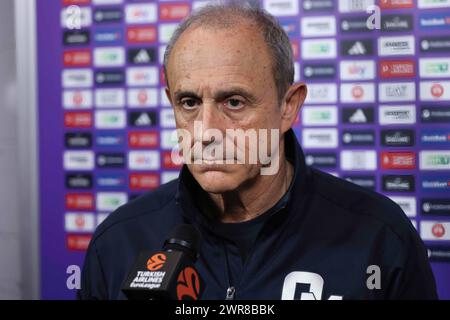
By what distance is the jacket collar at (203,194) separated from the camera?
Result: 1.12 metres

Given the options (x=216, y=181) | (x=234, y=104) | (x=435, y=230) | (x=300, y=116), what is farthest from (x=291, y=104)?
(x=435, y=230)

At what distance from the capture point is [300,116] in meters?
1.60

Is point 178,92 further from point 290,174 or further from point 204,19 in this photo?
point 290,174

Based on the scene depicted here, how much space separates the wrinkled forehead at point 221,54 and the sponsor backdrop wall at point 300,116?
533 mm

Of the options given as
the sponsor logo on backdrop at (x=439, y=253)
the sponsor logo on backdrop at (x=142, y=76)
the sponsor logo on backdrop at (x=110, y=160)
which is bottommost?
the sponsor logo on backdrop at (x=439, y=253)

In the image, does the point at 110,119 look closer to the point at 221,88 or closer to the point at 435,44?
the point at 221,88

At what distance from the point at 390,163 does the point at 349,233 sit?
0.45 meters

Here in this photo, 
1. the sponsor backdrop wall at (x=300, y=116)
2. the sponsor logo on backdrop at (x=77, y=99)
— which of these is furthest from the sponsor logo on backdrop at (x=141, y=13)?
the sponsor logo on backdrop at (x=77, y=99)

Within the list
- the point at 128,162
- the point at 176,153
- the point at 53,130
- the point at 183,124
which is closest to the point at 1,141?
the point at 53,130

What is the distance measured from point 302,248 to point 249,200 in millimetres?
142

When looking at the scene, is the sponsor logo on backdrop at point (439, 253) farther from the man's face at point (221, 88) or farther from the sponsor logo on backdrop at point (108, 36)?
the sponsor logo on backdrop at point (108, 36)

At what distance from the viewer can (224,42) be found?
1062mm

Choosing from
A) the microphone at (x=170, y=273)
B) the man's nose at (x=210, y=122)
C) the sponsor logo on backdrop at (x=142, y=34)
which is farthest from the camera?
the sponsor logo on backdrop at (x=142, y=34)

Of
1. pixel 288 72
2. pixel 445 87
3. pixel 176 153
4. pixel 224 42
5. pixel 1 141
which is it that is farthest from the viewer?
pixel 1 141
